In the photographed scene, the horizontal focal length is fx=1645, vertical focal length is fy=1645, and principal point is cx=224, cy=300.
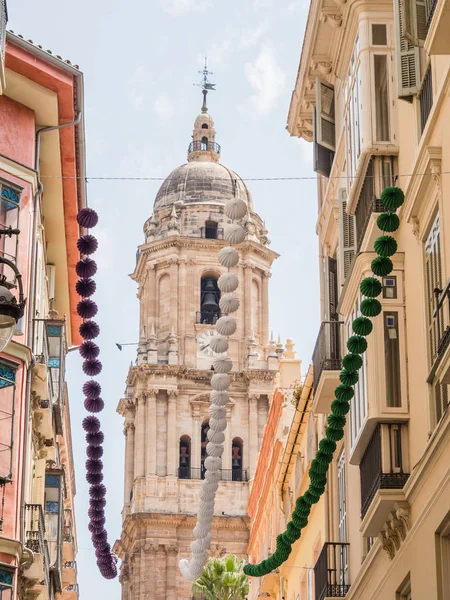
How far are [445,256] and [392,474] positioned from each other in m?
3.05

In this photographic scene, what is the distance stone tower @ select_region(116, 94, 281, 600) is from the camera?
3076 inches

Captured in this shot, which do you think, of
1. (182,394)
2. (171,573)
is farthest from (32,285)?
(182,394)

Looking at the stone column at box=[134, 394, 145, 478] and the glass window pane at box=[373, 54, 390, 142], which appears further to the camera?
the stone column at box=[134, 394, 145, 478]

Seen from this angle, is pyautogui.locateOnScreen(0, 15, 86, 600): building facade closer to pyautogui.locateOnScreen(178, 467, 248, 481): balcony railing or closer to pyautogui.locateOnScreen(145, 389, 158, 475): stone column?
pyautogui.locateOnScreen(145, 389, 158, 475): stone column

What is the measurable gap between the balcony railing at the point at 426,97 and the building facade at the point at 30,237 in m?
4.96

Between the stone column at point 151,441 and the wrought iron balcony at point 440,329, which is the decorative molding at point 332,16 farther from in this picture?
the stone column at point 151,441

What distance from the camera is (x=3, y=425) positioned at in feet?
74.9

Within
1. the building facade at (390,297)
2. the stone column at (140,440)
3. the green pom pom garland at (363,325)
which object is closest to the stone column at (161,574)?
the stone column at (140,440)

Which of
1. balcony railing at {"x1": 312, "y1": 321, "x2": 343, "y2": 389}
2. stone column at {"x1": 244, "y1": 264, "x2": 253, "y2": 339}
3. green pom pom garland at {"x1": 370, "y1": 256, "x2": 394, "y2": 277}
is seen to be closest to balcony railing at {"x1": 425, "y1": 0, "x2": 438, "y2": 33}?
green pom pom garland at {"x1": 370, "y1": 256, "x2": 394, "y2": 277}

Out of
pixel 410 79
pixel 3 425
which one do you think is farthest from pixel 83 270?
pixel 410 79

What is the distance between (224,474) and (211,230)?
13288mm

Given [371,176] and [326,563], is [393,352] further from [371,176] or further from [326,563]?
[326,563]

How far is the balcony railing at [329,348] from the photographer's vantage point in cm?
2430

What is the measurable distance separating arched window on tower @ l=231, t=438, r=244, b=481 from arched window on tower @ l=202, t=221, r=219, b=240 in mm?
11155
